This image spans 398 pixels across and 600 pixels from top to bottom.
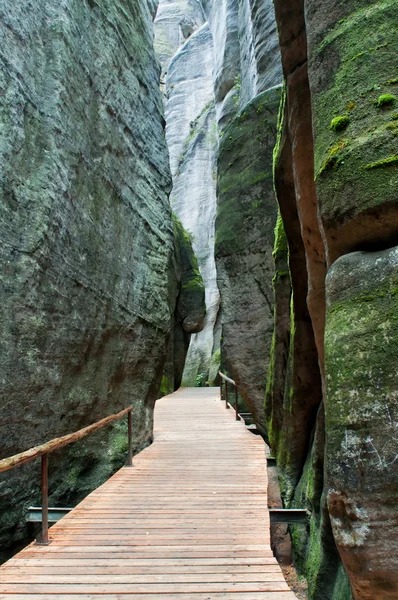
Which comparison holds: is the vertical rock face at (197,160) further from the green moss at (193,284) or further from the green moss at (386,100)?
the green moss at (386,100)

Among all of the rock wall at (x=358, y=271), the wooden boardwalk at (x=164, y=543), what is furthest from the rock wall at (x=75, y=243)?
the rock wall at (x=358, y=271)

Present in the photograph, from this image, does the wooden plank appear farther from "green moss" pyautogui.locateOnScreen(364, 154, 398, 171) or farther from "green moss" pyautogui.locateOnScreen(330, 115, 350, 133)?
"green moss" pyautogui.locateOnScreen(330, 115, 350, 133)

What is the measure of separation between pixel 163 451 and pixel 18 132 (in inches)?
225

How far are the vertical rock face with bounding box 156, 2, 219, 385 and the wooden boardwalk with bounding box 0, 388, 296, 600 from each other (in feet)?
78.9

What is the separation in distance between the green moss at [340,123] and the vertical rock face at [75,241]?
3130mm

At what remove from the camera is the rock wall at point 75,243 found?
188 inches

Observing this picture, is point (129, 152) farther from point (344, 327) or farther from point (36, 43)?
point (344, 327)

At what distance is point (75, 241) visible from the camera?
5.97m

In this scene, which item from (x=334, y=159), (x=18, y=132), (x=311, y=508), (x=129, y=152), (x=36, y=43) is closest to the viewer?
(x=334, y=159)

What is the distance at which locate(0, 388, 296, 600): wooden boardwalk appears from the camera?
3.27m

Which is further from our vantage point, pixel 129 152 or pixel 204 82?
pixel 204 82

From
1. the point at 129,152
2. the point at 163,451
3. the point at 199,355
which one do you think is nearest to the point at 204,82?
the point at 199,355

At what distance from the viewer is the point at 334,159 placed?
11.4 ft

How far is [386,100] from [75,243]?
4003 mm
